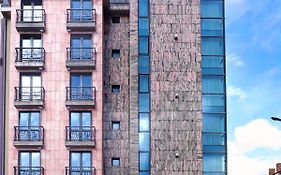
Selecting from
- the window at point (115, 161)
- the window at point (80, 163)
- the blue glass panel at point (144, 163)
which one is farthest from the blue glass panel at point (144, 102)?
→ the window at point (80, 163)

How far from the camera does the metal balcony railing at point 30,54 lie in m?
39.0

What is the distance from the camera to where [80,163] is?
3819 cm

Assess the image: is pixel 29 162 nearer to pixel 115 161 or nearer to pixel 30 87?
pixel 30 87

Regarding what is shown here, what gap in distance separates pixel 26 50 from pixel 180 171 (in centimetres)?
1157

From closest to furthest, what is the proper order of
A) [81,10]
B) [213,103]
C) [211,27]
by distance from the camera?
[213,103] → [81,10] → [211,27]

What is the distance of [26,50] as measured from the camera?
39250 mm

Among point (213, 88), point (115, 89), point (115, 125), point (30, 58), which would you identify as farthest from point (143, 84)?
point (30, 58)

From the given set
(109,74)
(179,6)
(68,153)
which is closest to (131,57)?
(109,74)

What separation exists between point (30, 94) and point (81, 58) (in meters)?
3.66

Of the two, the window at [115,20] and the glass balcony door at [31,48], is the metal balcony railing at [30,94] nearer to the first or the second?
the glass balcony door at [31,48]

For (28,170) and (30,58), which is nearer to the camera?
(28,170)

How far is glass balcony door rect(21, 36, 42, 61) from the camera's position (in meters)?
39.1

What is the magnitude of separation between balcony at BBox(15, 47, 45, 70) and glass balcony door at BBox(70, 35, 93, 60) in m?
1.84

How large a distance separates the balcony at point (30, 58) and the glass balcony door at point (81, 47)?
1838mm
